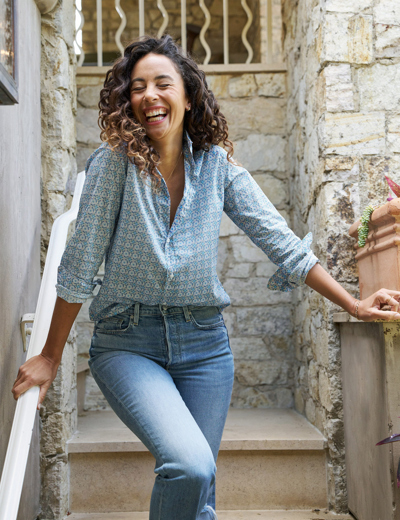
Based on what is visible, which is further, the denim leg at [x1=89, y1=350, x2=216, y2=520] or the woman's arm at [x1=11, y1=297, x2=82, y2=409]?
the woman's arm at [x1=11, y1=297, x2=82, y2=409]

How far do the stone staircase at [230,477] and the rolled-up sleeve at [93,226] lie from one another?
1.34 m

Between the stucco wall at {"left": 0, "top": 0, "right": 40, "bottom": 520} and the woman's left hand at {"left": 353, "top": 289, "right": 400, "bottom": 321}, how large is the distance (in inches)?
44.7

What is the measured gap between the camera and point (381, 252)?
6.64 ft

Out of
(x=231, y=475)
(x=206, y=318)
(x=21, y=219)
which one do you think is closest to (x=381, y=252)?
(x=206, y=318)

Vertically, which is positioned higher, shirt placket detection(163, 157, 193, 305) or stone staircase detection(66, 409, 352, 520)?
shirt placket detection(163, 157, 193, 305)

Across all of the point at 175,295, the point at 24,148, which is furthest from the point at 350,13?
the point at 175,295

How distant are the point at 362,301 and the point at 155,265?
23.2 inches

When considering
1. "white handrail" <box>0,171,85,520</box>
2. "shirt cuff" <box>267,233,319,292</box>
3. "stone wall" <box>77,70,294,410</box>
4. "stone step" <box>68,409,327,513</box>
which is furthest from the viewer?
"stone wall" <box>77,70,294,410</box>

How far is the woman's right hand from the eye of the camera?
1297mm

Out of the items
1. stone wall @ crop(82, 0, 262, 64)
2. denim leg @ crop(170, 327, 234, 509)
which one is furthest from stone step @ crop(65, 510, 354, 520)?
stone wall @ crop(82, 0, 262, 64)

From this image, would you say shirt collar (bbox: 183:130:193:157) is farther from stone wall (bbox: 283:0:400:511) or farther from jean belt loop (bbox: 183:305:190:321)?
stone wall (bbox: 283:0:400:511)

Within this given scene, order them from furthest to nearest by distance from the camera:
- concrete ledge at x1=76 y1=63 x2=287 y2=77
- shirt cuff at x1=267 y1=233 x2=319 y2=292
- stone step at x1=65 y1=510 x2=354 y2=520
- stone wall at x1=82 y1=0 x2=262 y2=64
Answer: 1. stone wall at x1=82 y1=0 x2=262 y2=64
2. concrete ledge at x1=76 y1=63 x2=287 y2=77
3. stone step at x1=65 y1=510 x2=354 y2=520
4. shirt cuff at x1=267 y1=233 x2=319 y2=292

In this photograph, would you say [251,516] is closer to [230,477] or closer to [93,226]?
[230,477]

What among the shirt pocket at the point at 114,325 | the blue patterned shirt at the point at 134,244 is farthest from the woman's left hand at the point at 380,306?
the shirt pocket at the point at 114,325
